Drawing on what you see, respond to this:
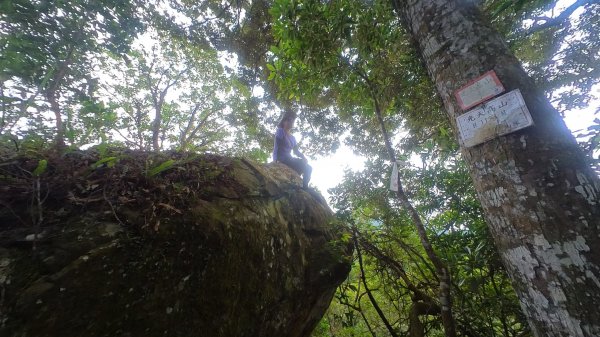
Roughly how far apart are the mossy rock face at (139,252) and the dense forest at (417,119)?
1.27 ft

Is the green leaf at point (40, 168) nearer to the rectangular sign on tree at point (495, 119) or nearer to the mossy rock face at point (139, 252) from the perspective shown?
the mossy rock face at point (139, 252)

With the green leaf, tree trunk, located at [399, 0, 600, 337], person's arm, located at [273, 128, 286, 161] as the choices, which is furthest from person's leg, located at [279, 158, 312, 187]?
the green leaf

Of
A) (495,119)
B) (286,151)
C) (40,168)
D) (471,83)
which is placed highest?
(286,151)

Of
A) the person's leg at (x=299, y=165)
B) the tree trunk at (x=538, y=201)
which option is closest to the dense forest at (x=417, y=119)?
the tree trunk at (x=538, y=201)

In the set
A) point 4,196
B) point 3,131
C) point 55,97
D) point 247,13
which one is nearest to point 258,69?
point 247,13

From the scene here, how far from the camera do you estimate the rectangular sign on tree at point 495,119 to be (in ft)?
4.14

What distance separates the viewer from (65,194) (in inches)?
67.4

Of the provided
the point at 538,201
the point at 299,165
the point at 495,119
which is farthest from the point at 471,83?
the point at 299,165

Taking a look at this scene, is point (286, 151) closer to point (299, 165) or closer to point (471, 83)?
point (299, 165)

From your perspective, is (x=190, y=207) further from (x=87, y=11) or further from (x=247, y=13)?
(x=247, y=13)

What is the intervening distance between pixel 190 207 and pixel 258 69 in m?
6.01

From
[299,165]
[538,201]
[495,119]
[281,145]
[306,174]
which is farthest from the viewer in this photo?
[281,145]

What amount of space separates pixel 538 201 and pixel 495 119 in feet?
1.48

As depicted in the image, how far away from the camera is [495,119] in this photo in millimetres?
1334
